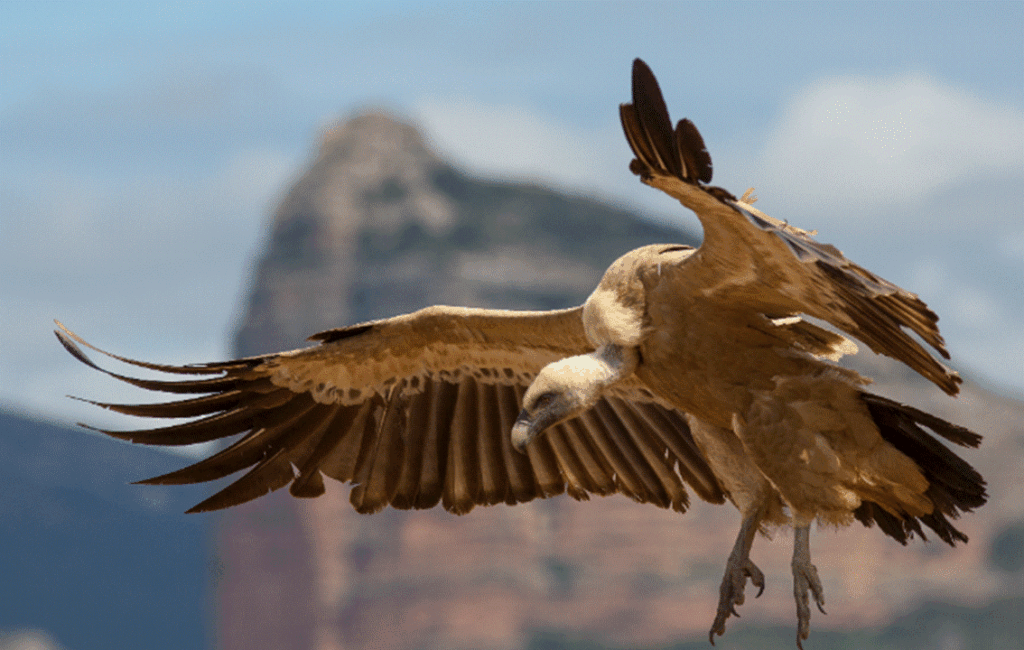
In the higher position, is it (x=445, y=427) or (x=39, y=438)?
(x=445, y=427)

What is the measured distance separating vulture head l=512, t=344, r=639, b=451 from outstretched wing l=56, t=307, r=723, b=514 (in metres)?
1.16

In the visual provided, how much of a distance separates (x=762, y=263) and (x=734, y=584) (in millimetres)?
1928

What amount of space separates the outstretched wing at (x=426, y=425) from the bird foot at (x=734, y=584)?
1.14 metres

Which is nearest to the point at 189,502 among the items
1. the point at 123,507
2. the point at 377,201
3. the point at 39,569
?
the point at 123,507

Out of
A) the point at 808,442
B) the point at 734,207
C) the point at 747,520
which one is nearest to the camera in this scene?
the point at 734,207

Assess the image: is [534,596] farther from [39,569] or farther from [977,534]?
[39,569]

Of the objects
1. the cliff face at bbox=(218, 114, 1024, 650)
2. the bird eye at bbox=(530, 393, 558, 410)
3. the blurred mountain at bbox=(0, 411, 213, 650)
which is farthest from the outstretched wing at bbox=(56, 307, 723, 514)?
the blurred mountain at bbox=(0, 411, 213, 650)

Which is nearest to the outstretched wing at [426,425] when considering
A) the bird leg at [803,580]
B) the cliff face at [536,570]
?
the bird leg at [803,580]

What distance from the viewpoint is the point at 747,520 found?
7691 mm

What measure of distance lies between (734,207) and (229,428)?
387 cm

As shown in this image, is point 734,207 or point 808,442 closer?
point 734,207

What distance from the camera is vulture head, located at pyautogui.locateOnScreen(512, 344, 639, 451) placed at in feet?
22.1

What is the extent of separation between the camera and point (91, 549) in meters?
90.1

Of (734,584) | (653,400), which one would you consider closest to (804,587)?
(734,584)
